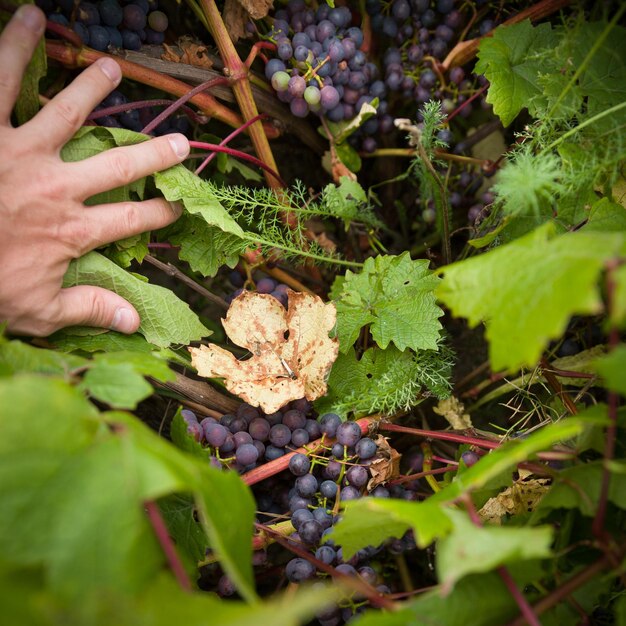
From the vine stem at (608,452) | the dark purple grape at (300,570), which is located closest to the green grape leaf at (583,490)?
the vine stem at (608,452)

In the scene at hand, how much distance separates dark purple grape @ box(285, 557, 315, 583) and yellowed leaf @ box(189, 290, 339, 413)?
0.28 m

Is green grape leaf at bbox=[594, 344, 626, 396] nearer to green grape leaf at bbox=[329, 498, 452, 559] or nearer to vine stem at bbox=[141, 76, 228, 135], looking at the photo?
green grape leaf at bbox=[329, 498, 452, 559]

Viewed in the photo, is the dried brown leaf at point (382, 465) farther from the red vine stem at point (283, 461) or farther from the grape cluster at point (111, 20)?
the grape cluster at point (111, 20)

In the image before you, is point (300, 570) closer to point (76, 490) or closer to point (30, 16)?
point (76, 490)

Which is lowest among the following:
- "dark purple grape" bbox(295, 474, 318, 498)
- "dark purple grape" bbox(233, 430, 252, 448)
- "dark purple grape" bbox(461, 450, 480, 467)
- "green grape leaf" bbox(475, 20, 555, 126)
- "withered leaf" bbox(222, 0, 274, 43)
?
"dark purple grape" bbox(461, 450, 480, 467)

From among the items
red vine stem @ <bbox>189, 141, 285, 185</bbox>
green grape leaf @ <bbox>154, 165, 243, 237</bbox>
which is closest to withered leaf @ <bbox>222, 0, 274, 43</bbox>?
red vine stem @ <bbox>189, 141, 285, 185</bbox>

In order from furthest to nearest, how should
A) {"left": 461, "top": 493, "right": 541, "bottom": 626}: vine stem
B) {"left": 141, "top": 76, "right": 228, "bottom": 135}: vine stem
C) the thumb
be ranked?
1. {"left": 141, "top": 76, "right": 228, "bottom": 135}: vine stem
2. the thumb
3. {"left": 461, "top": 493, "right": 541, "bottom": 626}: vine stem

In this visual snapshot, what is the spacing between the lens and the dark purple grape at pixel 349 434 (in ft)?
3.33

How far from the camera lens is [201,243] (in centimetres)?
122

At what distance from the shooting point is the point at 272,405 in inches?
40.8

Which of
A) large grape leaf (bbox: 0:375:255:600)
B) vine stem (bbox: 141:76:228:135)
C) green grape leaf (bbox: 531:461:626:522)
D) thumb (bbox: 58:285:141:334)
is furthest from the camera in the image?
vine stem (bbox: 141:76:228:135)

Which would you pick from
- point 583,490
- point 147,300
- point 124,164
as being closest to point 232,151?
point 124,164

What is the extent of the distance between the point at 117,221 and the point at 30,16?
36 cm

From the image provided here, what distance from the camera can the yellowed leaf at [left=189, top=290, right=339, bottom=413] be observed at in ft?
3.51
